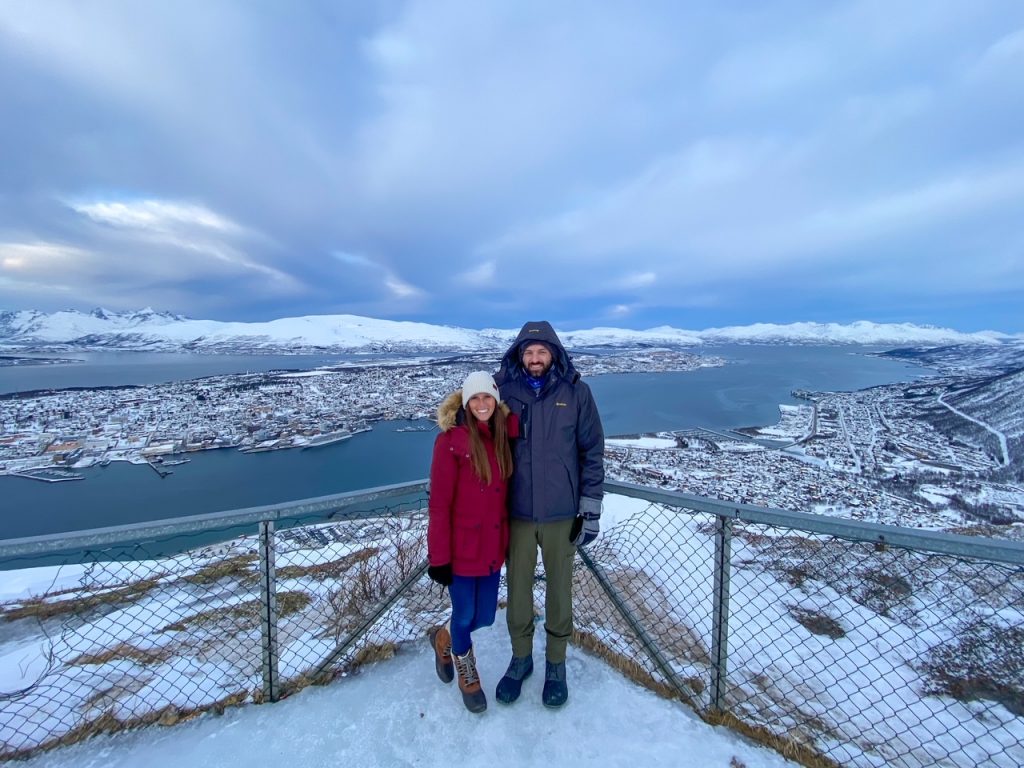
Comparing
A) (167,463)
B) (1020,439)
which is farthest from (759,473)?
(167,463)

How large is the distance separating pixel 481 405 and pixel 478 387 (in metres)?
0.09

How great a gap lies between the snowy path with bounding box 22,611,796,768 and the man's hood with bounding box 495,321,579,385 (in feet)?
5.60

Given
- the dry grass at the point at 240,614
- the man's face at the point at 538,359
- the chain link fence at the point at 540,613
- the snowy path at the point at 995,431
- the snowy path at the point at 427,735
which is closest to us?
the snowy path at the point at 427,735

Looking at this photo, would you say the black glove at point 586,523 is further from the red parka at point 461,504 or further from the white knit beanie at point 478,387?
the white knit beanie at point 478,387

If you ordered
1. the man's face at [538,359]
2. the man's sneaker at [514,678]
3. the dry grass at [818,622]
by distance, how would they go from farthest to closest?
the dry grass at [818,622] < the man's face at [538,359] < the man's sneaker at [514,678]

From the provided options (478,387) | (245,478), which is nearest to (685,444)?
(245,478)

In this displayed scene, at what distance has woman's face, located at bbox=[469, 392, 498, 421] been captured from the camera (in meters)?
2.19

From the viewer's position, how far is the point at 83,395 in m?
45.3

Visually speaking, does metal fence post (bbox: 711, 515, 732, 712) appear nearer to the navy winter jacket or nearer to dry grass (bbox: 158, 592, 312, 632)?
the navy winter jacket

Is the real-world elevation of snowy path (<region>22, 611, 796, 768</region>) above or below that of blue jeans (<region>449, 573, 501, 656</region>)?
below

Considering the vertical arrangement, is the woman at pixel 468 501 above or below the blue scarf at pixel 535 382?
below

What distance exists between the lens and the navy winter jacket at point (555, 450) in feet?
7.31

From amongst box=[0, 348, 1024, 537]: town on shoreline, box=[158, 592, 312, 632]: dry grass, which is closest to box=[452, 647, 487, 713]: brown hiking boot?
box=[158, 592, 312, 632]: dry grass

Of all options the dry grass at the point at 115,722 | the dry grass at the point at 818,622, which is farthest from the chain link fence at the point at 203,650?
the dry grass at the point at 818,622
